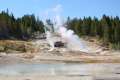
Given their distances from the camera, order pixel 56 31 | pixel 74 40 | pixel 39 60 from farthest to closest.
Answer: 1. pixel 56 31
2. pixel 74 40
3. pixel 39 60

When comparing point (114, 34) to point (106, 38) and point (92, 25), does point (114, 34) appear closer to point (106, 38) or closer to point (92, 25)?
point (106, 38)

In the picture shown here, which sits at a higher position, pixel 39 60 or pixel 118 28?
pixel 118 28

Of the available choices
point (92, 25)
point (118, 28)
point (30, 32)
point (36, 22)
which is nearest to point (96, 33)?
point (92, 25)

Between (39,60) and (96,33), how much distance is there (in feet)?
215

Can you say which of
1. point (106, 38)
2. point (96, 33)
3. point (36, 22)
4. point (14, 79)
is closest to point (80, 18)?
point (36, 22)

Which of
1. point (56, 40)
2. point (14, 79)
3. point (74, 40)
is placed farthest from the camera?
point (74, 40)

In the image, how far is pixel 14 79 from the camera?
1265 inches

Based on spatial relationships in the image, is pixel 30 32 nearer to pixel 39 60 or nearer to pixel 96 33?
pixel 96 33

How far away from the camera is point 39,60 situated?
68.0 meters

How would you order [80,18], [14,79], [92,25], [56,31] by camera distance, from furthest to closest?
[80,18], [92,25], [56,31], [14,79]

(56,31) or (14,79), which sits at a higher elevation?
(56,31)

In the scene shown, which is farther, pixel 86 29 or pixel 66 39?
pixel 86 29

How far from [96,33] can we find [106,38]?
12776 millimetres

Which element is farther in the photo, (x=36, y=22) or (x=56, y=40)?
(x=36, y=22)
